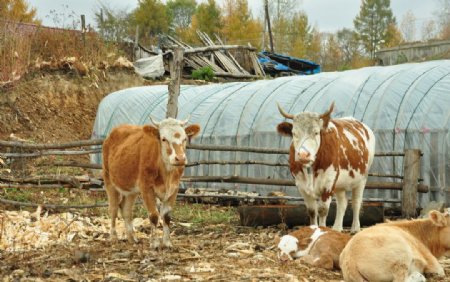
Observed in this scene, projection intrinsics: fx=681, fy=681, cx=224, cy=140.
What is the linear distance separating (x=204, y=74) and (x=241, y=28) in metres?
23.6

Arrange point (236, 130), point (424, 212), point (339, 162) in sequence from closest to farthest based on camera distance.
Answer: point (339, 162) → point (424, 212) → point (236, 130)

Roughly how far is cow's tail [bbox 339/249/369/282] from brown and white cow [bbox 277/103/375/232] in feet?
7.46

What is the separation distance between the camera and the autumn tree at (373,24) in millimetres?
56406

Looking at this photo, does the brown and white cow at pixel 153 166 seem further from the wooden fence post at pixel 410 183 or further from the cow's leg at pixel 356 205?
the wooden fence post at pixel 410 183

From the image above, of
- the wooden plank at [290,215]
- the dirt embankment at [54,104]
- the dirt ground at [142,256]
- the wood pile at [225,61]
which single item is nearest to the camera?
the dirt ground at [142,256]

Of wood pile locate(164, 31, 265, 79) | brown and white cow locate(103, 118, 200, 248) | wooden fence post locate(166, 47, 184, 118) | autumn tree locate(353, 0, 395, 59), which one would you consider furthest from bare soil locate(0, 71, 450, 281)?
autumn tree locate(353, 0, 395, 59)

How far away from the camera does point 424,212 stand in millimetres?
10930

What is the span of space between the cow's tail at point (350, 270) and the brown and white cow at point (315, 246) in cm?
59

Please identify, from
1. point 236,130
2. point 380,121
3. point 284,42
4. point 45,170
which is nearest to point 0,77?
point 45,170

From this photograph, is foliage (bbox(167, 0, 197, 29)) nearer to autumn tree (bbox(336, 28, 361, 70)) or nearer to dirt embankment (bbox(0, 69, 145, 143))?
autumn tree (bbox(336, 28, 361, 70))

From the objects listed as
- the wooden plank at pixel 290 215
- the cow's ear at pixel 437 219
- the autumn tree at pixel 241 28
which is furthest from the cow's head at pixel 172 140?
the autumn tree at pixel 241 28

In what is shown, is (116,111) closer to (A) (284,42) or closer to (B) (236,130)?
(B) (236,130)

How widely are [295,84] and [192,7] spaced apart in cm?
5239

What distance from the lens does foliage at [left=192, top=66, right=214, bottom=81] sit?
25.2 meters
